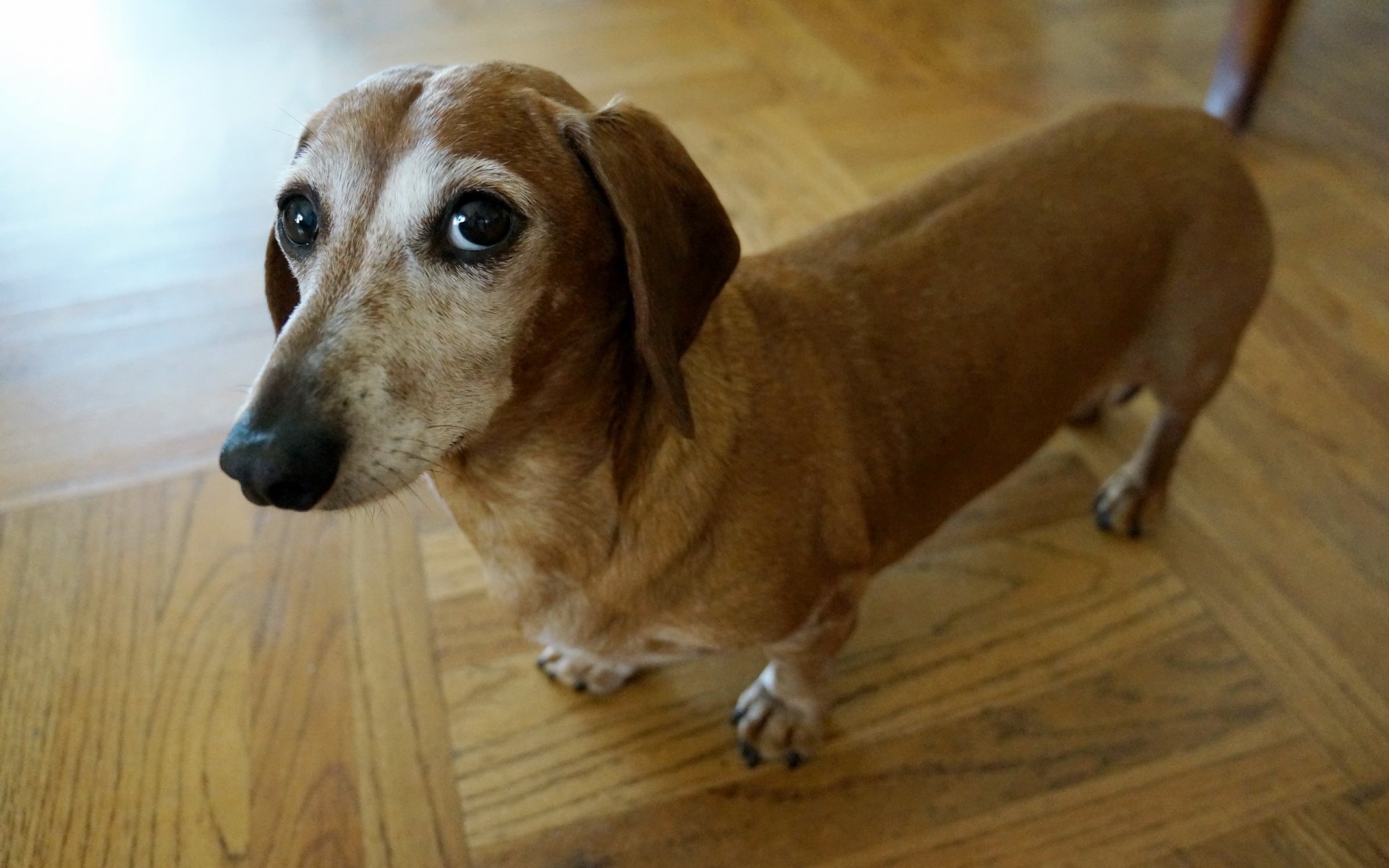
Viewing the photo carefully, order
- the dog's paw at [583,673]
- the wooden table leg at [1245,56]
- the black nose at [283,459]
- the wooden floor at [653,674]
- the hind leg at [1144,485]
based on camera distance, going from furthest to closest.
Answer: the wooden table leg at [1245,56] → the hind leg at [1144,485] → the dog's paw at [583,673] → the wooden floor at [653,674] → the black nose at [283,459]

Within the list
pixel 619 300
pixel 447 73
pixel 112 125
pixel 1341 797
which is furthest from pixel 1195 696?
pixel 112 125

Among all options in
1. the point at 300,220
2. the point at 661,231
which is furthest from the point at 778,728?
the point at 300,220

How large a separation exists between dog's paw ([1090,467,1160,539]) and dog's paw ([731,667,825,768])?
1.98ft

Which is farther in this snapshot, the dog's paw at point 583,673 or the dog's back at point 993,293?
the dog's paw at point 583,673

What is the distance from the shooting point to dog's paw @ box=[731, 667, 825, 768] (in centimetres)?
131

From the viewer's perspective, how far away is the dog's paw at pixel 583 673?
4.50ft

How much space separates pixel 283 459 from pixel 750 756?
79cm

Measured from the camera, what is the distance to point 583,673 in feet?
4.53

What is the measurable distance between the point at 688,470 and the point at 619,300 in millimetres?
195

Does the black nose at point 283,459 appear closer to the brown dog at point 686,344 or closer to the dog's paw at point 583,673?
the brown dog at point 686,344

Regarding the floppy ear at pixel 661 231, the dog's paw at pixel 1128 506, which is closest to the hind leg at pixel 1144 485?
the dog's paw at pixel 1128 506

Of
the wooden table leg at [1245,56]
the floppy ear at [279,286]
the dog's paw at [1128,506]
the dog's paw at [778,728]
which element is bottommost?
the dog's paw at [778,728]

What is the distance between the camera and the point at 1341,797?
1275mm

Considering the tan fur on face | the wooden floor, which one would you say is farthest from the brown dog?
the wooden floor
